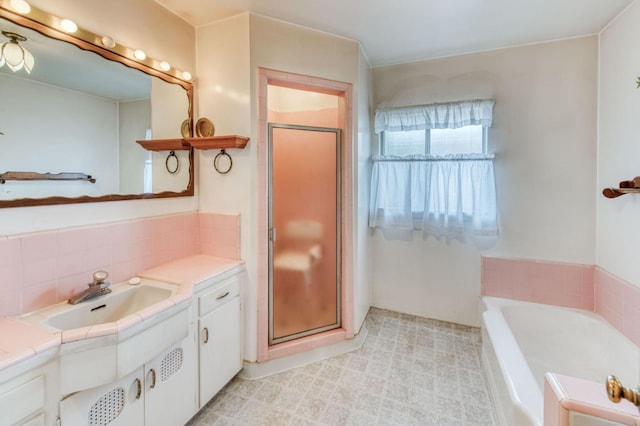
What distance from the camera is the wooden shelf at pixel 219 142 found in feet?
6.39

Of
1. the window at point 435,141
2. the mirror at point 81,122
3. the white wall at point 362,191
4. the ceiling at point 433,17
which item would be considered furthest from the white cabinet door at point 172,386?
the window at point 435,141

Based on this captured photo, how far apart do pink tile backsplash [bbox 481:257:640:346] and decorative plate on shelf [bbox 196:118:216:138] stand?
105 inches

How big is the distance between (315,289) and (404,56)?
236cm

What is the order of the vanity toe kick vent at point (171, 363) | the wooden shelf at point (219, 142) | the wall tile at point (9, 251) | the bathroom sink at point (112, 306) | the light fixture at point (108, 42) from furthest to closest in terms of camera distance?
the wooden shelf at point (219, 142) → the light fixture at point (108, 42) → the vanity toe kick vent at point (171, 363) → the bathroom sink at point (112, 306) → the wall tile at point (9, 251)

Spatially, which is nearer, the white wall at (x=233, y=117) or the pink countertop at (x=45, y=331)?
the pink countertop at (x=45, y=331)

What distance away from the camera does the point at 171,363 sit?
1.52 meters

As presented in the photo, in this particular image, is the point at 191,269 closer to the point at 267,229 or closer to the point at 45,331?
the point at 267,229

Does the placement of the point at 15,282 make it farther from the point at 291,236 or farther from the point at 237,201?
the point at 291,236

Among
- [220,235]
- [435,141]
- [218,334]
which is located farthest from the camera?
[435,141]

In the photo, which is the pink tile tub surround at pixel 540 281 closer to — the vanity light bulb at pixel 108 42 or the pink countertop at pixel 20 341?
the pink countertop at pixel 20 341

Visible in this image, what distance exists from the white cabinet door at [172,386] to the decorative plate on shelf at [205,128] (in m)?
1.41

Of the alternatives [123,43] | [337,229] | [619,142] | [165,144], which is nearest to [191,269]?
[165,144]

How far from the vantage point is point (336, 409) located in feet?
6.01

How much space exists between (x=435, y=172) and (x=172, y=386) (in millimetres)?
2616
